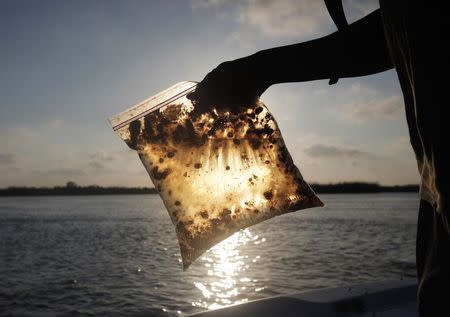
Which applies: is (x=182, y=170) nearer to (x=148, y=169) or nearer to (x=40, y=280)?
(x=148, y=169)

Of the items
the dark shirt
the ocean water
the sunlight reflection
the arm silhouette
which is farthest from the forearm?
the ocean water

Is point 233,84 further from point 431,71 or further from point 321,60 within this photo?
point 431,71

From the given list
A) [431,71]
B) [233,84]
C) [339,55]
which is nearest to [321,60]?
[339,55]

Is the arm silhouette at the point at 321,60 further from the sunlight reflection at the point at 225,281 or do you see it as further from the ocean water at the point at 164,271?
the ocean water at the point at 164,271

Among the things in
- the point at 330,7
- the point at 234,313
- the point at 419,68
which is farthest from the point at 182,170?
the point at 234,313

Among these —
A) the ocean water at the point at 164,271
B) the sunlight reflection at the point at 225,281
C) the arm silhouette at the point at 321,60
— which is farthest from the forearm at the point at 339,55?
the ocean water at the point at 164,271
